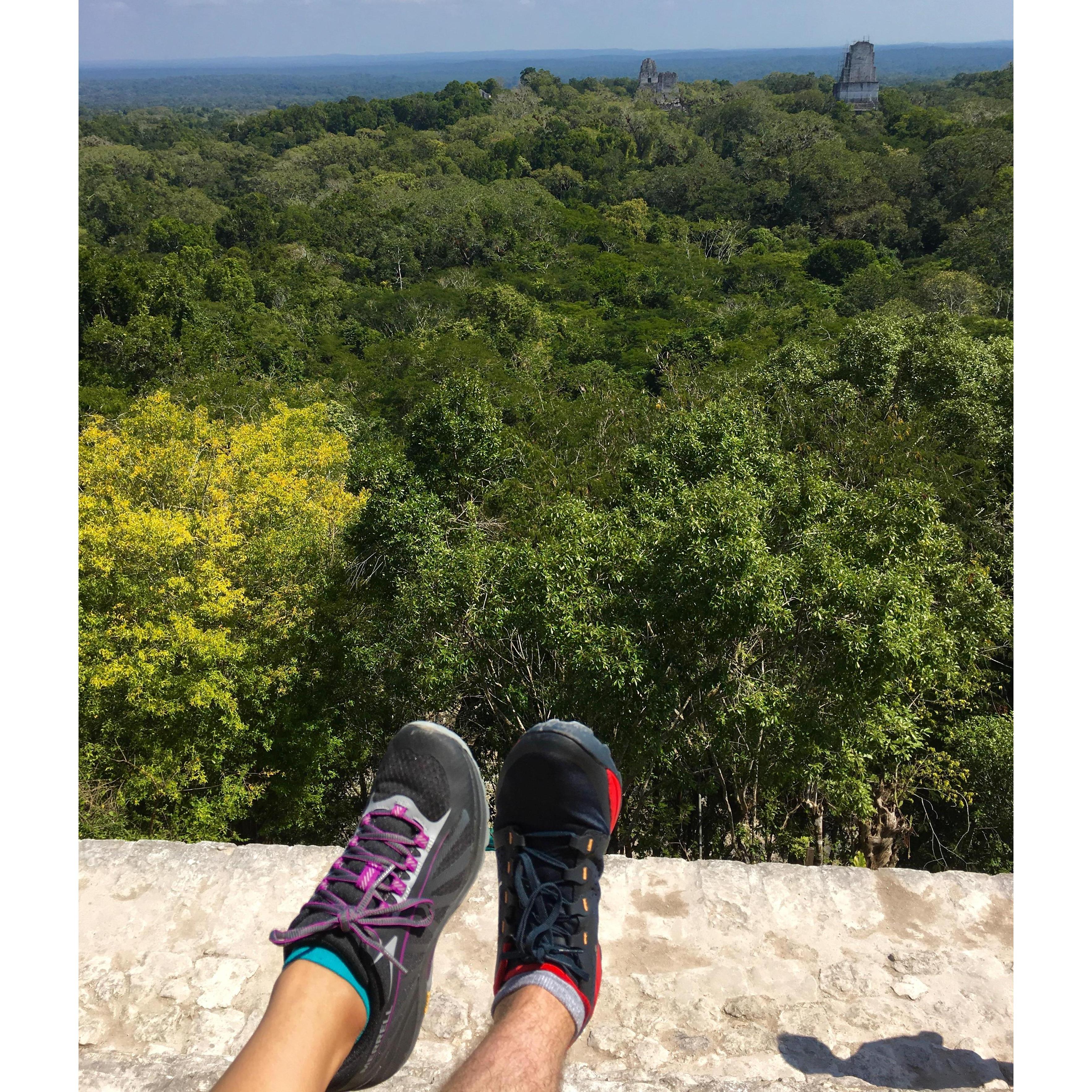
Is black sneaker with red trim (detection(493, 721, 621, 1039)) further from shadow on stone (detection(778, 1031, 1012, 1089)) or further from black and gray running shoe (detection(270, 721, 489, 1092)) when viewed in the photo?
shadow on stone (detection(778, 1031, 1012, 1089))

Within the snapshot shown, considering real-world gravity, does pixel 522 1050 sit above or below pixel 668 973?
above

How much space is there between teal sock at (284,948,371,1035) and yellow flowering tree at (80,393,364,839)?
5501 millimetres

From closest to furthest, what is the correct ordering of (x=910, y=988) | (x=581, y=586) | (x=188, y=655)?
(x=910, y=988), (x=581, y=586), (x=188, y=655)

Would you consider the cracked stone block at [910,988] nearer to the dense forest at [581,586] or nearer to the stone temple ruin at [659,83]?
the dense forest at [581,586]

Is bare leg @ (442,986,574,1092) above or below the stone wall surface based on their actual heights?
above

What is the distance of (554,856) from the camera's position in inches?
103

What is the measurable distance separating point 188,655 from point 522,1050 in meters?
7.45

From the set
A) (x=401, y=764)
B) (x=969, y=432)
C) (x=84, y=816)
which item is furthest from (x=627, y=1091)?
(x=969, y=432)

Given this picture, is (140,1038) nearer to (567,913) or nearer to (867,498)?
(567,913)

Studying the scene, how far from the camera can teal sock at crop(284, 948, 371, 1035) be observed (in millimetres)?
1978

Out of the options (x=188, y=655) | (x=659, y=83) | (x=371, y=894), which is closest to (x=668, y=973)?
(x=371, y=894)

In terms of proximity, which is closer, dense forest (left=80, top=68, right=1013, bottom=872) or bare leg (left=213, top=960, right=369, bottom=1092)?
bare leg (left=213, top=960, right=369, bottom=1092)

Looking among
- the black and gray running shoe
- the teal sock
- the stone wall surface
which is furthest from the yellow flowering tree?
the teal sock

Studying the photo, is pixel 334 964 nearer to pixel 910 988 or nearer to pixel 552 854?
pixel 552 854
